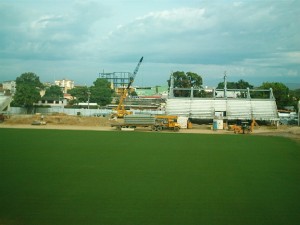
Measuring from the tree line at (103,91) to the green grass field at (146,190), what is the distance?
42048 millimetres

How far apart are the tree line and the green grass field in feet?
138

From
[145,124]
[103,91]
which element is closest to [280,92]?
[145,124]

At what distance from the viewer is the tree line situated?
77.1 meters

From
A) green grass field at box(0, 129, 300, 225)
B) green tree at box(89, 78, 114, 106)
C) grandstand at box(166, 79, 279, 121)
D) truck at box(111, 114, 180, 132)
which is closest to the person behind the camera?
green grass field at box(0, 129, 300, 225)

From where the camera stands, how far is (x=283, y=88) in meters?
76.6

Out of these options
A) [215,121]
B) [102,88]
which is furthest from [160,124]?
[102,88]

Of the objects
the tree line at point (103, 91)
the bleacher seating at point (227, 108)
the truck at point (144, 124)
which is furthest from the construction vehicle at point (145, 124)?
the tree line at point (103, 91)

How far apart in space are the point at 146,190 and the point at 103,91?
310 feet

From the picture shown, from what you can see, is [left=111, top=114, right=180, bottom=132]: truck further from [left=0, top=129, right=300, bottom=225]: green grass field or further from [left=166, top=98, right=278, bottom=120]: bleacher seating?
[left=0, top=129, right=300, bottom=225]: green grass field

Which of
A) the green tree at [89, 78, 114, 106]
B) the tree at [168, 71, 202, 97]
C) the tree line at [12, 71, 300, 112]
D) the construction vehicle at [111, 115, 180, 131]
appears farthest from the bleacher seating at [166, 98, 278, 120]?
the green tree at [89, 78, 114, 106]

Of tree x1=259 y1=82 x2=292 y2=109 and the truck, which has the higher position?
tree x1=259 y1=82 x2=292 y2=109

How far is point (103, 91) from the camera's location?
104438 mm

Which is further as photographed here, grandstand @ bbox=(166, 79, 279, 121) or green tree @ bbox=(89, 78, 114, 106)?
green tree @ bbox=(89, 78, 114, 106)

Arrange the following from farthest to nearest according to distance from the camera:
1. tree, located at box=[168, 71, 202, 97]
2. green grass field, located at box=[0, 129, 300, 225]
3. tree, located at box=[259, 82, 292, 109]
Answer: tree, located at box=[168, 71, 202, 97], tree, located at box=[259, 82, 292, 109], green grass field, located at box=[0, 129, 300, 225]
